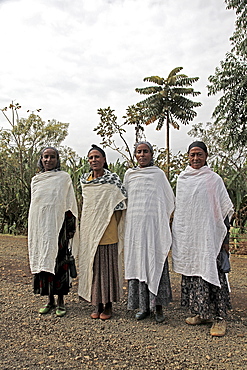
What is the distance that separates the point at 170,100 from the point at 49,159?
11008 mm

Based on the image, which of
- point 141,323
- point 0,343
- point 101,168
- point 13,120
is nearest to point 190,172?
point 101,168

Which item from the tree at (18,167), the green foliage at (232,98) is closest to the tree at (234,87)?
the green foliage at (232,98)

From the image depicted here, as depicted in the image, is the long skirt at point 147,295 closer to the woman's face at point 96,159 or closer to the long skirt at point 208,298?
the long skirt at point 208,298

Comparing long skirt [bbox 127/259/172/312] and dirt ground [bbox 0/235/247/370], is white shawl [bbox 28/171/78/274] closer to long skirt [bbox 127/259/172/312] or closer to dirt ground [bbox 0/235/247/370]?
dirt ground [bbox 0/235/247/370]

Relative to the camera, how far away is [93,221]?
12.7ft

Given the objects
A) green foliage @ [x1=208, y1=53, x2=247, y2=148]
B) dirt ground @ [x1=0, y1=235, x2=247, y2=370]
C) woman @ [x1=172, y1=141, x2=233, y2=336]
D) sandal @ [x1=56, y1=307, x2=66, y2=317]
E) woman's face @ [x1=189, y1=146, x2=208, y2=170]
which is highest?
green foliage @ [x1=208, y1=53, x2=247, y2=148]

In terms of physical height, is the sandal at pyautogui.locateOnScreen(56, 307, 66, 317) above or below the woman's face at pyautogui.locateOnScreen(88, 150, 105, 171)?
below

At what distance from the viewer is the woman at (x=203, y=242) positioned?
141 inches

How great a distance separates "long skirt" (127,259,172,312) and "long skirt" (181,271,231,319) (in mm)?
240

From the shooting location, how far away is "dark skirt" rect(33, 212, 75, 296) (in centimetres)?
394

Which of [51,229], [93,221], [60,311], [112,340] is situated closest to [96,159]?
[93,221]

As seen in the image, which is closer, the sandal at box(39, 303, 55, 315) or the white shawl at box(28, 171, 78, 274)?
the white shawl at box(28, 171, 78, 274)

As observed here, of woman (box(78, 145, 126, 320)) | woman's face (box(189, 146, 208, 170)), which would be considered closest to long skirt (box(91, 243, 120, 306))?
woman (box(78, 145, 126, 320))

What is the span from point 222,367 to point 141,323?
1075mm
